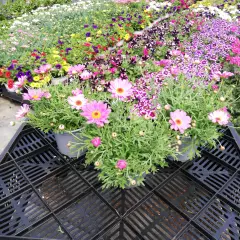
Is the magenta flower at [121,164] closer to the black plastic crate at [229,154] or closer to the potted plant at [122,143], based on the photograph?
the potted plant at [122,143]

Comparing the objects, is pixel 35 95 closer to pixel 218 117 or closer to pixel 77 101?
pixel 77 101

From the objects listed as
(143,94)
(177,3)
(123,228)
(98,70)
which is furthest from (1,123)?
(177,3)

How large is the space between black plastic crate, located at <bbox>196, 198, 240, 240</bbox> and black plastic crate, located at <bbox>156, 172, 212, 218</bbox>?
3cm

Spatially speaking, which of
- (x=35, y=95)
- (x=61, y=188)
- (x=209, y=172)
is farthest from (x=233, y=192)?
(x=35, y=95)

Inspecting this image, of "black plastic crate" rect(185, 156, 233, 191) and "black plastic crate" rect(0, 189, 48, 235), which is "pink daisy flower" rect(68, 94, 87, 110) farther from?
"black plastic crate" rect(185, 156, 233, 191)

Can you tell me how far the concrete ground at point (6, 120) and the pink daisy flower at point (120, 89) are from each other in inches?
68.0

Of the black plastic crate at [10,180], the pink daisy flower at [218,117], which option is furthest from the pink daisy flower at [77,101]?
the pink daisy flower at [218,117]

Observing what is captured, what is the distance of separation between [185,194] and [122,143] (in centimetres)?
35

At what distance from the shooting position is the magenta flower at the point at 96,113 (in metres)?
1.03

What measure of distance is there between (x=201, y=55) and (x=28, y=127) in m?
2.36

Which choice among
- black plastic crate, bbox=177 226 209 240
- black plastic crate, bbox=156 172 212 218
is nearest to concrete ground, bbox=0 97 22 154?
black plastic crate, bbox=156 172 212 218

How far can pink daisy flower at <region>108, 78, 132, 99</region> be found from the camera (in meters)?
1.10

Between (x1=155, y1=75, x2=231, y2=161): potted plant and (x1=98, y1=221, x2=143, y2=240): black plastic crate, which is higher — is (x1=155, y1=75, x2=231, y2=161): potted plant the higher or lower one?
the higher one

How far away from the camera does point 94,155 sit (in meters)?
1.08
